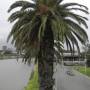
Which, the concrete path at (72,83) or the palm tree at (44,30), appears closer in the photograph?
the palm tree at (44,30)

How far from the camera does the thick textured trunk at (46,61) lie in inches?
429

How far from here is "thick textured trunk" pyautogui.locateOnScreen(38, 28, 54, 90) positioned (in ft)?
35.8

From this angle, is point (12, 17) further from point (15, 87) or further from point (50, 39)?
point (15, 87)

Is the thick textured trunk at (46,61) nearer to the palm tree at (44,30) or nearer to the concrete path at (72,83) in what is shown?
the palm tree at (44,30)

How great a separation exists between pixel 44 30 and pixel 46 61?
87 centimetres

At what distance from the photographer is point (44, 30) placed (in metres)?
11.0

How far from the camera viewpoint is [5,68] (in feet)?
164

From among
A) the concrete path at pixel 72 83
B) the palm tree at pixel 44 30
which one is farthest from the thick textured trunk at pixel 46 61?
the concrete path at pixel 72 83

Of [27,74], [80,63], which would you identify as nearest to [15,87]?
[27,74]

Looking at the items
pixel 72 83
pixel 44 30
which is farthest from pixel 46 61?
pixel 72 83

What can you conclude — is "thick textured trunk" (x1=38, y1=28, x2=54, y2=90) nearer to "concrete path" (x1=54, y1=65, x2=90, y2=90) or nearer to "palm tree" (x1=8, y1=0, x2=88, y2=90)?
"palm tree" (x1=8, y1=0, x2=88, y2=90)

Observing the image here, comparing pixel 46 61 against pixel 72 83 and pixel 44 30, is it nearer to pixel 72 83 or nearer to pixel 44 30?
pixel 44 30

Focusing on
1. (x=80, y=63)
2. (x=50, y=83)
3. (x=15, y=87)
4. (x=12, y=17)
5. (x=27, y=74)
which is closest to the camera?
(x=50, y=83)

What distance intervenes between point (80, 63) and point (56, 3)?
104m
